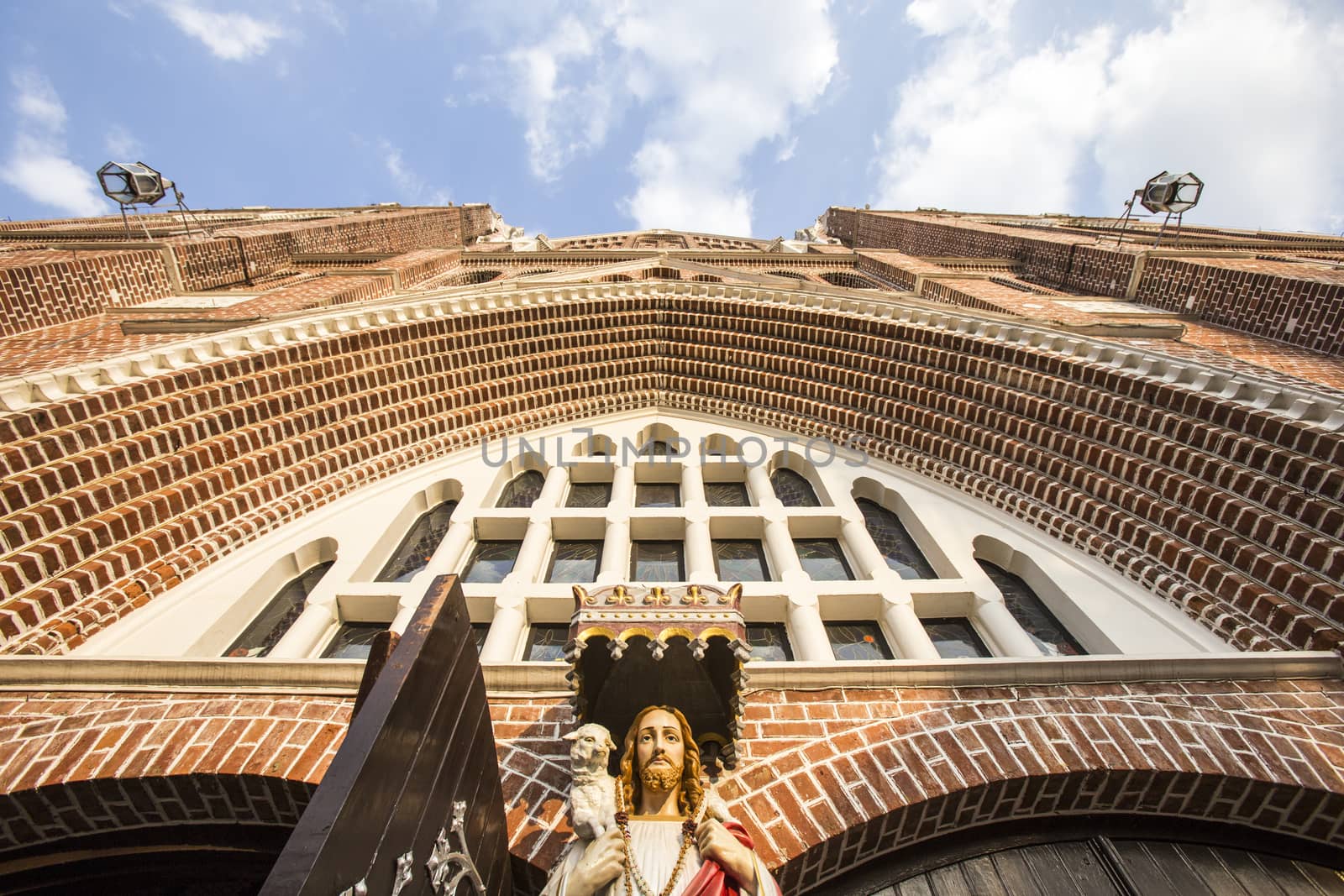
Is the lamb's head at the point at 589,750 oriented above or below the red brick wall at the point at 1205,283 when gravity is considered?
below

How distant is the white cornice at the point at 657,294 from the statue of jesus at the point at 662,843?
268 inches

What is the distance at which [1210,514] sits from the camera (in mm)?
6254

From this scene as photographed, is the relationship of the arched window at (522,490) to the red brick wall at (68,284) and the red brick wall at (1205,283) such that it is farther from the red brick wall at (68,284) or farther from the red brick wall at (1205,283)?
the red brick wall at (1205,283)

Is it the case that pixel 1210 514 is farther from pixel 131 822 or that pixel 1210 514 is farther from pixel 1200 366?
pixel 131 822

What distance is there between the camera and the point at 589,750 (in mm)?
3082

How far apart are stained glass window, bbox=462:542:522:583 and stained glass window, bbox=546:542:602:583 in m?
0.54

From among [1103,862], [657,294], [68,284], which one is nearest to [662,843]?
[1103,862]

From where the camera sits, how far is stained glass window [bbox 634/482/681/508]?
364 inches

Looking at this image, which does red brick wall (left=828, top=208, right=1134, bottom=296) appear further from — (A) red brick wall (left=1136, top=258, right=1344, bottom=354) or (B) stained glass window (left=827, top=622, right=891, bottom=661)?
(B) stained glass window (left=827, top=622, right=891, bottom=661)

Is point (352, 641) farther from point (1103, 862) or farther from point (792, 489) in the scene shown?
point (1103, 862)

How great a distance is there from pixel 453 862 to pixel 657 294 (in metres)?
10.4

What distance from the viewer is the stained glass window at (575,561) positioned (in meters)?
7.54

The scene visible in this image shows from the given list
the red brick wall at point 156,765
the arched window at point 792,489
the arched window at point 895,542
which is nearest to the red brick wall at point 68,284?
the red brick wall at point 156,765

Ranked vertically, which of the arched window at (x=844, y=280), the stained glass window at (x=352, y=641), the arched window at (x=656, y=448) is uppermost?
the arched window at (x=844, y=280)
